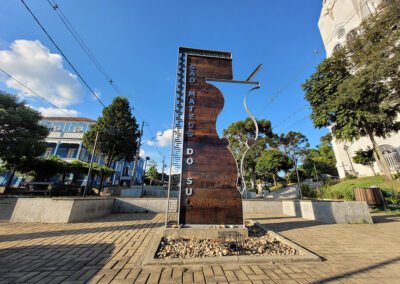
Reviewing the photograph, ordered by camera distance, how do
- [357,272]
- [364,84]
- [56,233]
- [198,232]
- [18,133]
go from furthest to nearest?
[18,133] < [364,84] < [56,233] < [198,232] < [357,272]

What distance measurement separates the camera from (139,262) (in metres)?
3.00

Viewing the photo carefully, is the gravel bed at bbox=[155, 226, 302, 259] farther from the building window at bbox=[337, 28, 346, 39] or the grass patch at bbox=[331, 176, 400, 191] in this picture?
the building window at bbox=[337, 28, 346, 39]

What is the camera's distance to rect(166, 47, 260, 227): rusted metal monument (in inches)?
188

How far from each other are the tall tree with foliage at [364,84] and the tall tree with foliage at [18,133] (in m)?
27.7

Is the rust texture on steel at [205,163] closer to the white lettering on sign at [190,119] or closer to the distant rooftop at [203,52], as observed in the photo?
the white lettering on sign at [190,119]

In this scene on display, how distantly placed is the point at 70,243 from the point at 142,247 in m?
1.77

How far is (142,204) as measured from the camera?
9234mm

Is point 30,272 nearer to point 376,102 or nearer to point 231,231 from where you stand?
point 231,231

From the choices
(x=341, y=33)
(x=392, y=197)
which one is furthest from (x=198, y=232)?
(x=341, y=33)

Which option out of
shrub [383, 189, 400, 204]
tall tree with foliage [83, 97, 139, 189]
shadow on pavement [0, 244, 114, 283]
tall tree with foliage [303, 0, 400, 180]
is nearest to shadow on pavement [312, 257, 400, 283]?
shadow on pavement [0, 244, 114, 283]

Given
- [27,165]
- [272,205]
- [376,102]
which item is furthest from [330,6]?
[27,165]

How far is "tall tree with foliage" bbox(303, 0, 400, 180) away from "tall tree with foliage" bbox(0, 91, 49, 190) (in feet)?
90.9

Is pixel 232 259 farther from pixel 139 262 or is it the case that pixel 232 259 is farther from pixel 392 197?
pixel 392 197

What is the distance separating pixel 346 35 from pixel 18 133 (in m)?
42.8
